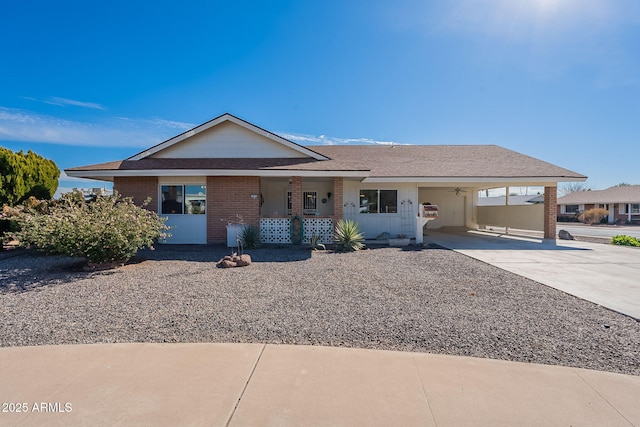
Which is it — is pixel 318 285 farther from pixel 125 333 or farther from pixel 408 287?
pixel 125 333

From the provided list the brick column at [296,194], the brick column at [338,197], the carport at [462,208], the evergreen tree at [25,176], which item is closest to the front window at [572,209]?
the carport at [462,208]

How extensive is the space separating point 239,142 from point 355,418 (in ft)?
40.6

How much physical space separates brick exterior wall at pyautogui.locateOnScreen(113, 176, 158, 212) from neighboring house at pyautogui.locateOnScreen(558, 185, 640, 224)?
51.7 metres

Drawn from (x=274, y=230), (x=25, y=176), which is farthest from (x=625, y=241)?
(x=25, y=176)

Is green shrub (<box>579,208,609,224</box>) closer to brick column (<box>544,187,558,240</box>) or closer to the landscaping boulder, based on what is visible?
brick column (<box>544,187,558,240</box>)

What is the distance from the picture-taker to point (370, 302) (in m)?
5.67

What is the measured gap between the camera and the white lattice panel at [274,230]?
13.0 meters

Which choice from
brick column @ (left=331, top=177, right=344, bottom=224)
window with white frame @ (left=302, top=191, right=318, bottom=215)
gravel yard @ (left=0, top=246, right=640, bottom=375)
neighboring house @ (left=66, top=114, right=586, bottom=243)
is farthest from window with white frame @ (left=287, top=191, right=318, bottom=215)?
gravel yard @ (left=0, top=246, right=640, bottom=375)

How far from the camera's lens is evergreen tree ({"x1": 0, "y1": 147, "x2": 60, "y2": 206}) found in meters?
12.3

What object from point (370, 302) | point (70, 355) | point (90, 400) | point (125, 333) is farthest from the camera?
point (370, 302)

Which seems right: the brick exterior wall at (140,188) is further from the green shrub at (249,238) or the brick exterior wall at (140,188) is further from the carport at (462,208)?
the carport at (462,208)

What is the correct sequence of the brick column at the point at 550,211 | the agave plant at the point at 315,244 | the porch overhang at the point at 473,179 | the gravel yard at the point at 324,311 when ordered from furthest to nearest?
the brick column at the point at 550,211, the porch overhang at the point at 473,179, the agave plant at the point at 315,244, the gravel yard at the point at 324,311

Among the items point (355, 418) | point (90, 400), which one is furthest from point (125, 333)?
point (355, 418)

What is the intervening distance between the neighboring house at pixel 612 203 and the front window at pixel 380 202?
137 feet
